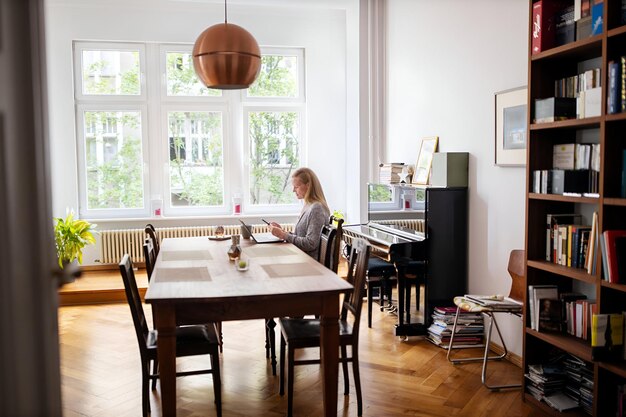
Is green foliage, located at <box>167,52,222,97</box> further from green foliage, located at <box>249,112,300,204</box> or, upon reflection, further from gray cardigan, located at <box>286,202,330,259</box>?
gray cardigan, located at <box>286,202,330,259</box>

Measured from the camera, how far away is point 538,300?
3529 millimetres

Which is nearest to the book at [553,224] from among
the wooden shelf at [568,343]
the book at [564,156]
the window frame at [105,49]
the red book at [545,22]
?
the book at [564,156]

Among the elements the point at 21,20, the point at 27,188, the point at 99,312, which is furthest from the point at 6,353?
the point at 99,312

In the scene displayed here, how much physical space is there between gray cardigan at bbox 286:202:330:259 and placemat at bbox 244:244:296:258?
7.0 inches

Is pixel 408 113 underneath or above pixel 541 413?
above

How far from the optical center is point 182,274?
11.2 ft

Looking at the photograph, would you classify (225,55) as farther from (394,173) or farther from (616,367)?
(394,173)

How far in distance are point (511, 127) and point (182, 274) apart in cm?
245

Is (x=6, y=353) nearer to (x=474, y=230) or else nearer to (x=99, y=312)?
(x=474, y=230)

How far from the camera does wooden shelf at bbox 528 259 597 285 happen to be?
312cm

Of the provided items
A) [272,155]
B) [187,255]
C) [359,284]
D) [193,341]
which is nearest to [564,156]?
[359,284]

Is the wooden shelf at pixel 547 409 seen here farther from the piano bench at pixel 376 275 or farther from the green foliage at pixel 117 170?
the green foliage at pixel 117 170

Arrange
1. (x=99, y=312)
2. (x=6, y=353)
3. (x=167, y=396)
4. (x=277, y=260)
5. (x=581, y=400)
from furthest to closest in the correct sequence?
(x=99, y=312)
(x=277, y=260)
(x=581, y=400)
(x=167, y=396)
(x=6, y=353)

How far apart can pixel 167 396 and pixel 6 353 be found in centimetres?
170
